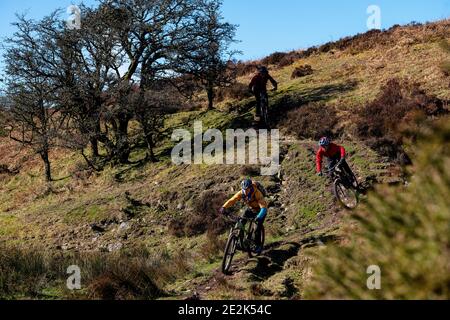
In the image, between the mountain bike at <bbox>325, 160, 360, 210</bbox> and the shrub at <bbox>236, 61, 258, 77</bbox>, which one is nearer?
the mountain bike at <bbox>325, 160, 360, 210</bbox>

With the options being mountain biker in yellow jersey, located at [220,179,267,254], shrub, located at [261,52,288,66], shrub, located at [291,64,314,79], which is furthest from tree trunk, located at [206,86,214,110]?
mountain biker in yellow jersey, located at [220,179,267,254]

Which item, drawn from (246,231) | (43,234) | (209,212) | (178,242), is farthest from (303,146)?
(43,234)

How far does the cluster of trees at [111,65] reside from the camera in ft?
83.5

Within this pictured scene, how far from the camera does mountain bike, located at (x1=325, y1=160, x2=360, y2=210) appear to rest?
45.6ft

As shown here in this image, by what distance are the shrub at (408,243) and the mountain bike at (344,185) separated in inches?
358

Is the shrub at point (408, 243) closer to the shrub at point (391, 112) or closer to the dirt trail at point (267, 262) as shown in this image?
the dirt trail at point (267, 262)

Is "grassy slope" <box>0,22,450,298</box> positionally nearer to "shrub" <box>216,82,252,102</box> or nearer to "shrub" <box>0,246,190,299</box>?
"shrub" <box>0,246,190,299</box>

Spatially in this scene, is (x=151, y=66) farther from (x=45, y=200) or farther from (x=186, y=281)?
(x=186, y=281)

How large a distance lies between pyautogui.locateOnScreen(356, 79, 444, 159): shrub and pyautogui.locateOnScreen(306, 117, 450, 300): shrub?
526 inches

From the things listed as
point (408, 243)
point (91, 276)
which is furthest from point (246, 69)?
point (408, 243)

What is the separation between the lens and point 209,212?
17.9 meters

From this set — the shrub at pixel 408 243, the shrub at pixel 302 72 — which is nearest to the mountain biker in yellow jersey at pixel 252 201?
the shrub at pixel 408 243

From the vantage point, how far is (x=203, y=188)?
782 inches

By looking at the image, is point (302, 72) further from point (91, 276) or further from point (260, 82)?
point (91, 276)
